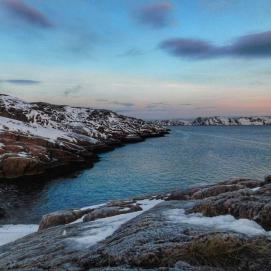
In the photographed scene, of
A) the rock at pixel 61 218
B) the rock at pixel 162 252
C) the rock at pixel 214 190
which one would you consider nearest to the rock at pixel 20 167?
the rock at pixel 61 218

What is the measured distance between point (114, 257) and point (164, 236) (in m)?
2.11

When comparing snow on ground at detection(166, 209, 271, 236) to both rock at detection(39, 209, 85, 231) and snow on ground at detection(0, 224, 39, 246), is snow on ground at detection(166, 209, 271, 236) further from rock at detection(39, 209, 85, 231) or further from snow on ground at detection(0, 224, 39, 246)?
snow on ground at detection(0, 224, 39, 246)

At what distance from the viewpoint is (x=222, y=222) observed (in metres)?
15.3

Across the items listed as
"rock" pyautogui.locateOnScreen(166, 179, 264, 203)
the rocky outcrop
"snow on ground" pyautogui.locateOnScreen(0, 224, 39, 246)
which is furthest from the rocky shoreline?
"snow on ground" pyautogui.locateOnScreen(0, 224, 39, 246)

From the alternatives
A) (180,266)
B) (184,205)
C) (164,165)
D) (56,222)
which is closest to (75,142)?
(164,165)

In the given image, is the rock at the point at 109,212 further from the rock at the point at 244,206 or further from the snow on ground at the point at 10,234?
the snow on ground at the point at 10,234

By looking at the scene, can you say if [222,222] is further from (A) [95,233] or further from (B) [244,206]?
(A) [95,233]

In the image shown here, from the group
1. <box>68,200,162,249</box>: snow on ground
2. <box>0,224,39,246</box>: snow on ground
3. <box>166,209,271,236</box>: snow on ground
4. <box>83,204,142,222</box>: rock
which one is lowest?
<box>0,224,39,246</box>: snow on ground

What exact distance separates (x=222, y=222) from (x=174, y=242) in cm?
308

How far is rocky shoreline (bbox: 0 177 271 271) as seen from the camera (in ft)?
39.9

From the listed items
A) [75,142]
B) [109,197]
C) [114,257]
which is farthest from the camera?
[75,142]

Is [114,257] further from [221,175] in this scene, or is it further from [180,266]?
[221,175]

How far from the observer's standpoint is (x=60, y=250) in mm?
15711

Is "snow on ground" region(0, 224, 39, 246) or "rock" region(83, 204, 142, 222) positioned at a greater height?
"rock" region(83, 204, 142, 222)
